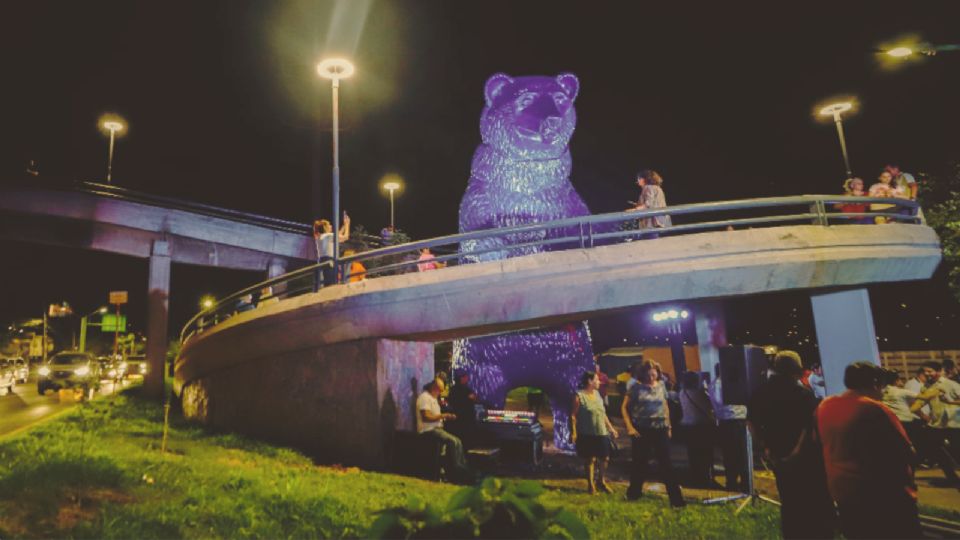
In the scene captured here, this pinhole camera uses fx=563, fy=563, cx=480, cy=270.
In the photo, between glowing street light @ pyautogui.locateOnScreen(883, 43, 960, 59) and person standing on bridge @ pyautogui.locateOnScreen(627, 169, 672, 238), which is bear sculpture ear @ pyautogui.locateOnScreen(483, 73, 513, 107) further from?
glowing street light @ pyautogui.locateOnScreen(883, 43, 960, 59)

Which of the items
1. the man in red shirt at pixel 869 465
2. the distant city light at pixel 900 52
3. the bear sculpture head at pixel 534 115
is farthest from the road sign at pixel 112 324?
the distant city light at pixel 900 52

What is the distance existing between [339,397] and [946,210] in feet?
49.3

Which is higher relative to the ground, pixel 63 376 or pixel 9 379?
pixel 9 379

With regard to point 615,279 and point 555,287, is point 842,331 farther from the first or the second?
point 555,287

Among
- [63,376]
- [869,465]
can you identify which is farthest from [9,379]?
[869,465]

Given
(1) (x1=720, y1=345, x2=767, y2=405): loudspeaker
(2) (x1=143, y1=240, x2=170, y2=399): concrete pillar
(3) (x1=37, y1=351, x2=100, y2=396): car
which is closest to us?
(1) (x1=720, y1=345, x2=767, y2=405): loudspeaker

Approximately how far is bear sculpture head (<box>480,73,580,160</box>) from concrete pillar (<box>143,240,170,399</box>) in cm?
1346

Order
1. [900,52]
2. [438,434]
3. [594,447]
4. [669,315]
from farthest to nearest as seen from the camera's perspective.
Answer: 1. [669,315]
2. [900,52]
3. [438,434]
4. [594,447]

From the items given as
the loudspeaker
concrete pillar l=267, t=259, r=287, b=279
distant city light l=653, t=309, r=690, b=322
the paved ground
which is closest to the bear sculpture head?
the loudspeaker

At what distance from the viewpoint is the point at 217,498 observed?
579 cm

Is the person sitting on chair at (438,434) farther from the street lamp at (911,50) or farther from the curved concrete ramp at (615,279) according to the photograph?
the street lamp at (911,50)

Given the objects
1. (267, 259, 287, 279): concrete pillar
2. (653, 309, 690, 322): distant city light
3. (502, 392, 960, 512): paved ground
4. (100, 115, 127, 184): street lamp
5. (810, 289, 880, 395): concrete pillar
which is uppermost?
(100, 115, 127, 184): street lamp

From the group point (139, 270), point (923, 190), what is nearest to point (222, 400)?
point (923, 190)

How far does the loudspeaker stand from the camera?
6.43m
